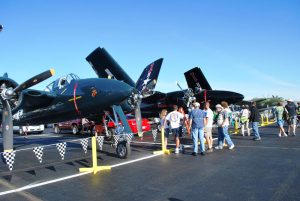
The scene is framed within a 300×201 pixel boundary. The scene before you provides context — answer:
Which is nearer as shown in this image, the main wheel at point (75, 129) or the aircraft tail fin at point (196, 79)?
the aircraft tail fin at point (196, 79)

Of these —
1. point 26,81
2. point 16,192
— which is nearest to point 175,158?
point 16,192

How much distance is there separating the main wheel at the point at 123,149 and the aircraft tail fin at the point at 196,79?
1186cm

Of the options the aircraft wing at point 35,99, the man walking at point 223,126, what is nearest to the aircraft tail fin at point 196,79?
the man walking at point 223,126

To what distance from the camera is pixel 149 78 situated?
1611 cm

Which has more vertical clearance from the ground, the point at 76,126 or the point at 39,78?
the point at 39,78

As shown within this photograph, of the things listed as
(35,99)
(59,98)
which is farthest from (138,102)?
(35,99)

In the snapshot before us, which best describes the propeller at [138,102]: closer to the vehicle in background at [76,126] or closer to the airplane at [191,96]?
the airplane at [191,96]

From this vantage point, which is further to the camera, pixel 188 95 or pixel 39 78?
pixel 188 95

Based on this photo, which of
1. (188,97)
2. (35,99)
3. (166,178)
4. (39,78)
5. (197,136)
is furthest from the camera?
(188,97)

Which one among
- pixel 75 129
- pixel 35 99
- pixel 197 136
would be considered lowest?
pixel 197 136

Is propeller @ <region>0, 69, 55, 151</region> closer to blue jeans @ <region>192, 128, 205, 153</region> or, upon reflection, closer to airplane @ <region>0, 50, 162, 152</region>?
airplane @ <region>0, 50, 162, 152</region>

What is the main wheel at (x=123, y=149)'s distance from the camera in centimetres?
1038

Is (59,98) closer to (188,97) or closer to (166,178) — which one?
(166,178)

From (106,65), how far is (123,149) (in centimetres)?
601
